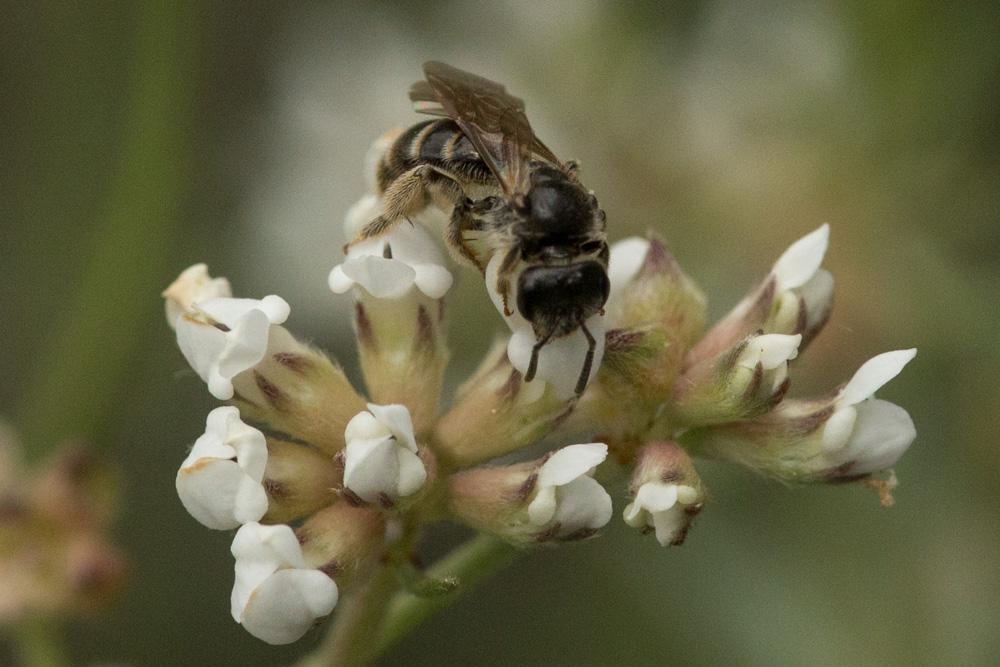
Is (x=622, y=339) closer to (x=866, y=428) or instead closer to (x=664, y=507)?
(x=664, y=507)

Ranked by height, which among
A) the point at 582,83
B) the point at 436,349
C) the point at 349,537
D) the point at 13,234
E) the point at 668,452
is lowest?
the point at 349,537

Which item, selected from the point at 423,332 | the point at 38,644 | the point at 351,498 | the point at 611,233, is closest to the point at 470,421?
the point at 423,332

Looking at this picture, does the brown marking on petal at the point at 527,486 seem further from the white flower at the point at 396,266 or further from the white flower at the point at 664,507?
the white flower at the point at 396,266

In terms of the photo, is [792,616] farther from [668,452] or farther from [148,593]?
[148,593]

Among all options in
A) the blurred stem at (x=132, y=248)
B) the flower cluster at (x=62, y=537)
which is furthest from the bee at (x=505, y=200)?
the blurred stem at (x=132, y=248)

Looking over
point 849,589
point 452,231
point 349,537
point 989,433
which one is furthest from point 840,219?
point 349,537
